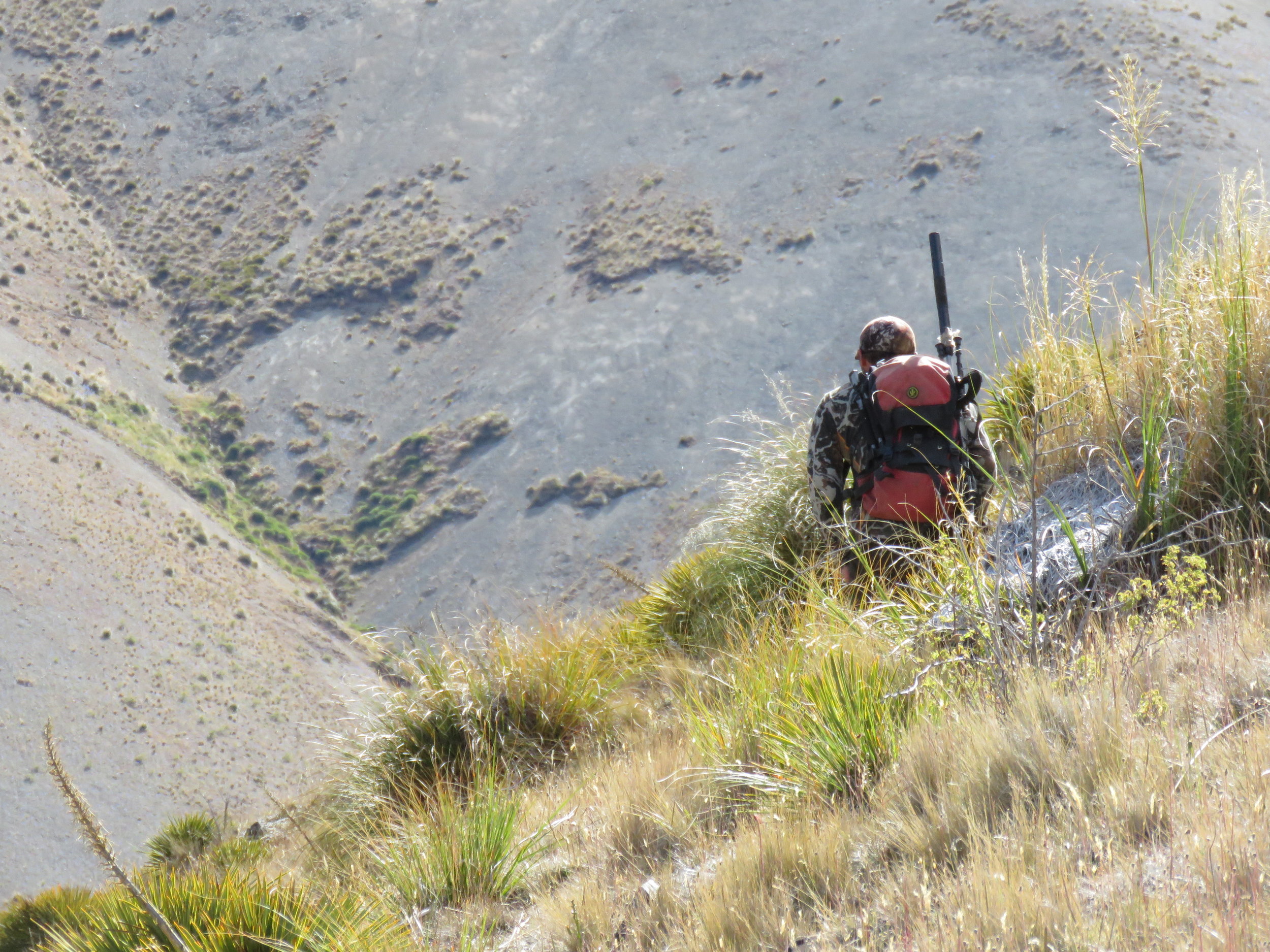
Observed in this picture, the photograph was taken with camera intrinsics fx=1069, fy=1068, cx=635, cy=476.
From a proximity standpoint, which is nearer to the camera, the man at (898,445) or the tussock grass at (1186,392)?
the tussock grass at (1186,392)

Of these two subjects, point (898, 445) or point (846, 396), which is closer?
point (898, 445)

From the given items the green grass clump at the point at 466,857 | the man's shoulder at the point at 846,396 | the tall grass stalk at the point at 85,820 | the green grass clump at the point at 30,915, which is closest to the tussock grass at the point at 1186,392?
the man's shoulder at the point at 846,396

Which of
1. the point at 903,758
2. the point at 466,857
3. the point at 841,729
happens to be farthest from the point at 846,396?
the point at 466,857

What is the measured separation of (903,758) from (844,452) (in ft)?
8.40

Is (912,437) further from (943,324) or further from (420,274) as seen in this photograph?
(420,274)

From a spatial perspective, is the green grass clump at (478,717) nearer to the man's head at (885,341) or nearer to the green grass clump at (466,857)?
the green grass clump at (466,857)

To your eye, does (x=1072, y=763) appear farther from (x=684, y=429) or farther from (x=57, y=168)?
(x=57, y=168)

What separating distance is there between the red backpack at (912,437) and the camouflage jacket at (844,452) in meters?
0.05

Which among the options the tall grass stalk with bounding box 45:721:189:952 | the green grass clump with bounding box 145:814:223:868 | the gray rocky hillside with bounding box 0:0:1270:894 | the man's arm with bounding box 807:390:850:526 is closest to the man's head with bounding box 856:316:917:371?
the man's arm with bounding box 807:390:850:526

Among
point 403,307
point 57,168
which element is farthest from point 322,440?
point 57,168

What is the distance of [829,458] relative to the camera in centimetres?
511

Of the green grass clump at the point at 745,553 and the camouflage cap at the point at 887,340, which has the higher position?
the camouflage cap at the point at 887,340

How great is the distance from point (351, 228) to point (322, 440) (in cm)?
1576

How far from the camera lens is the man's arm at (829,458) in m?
4.97
